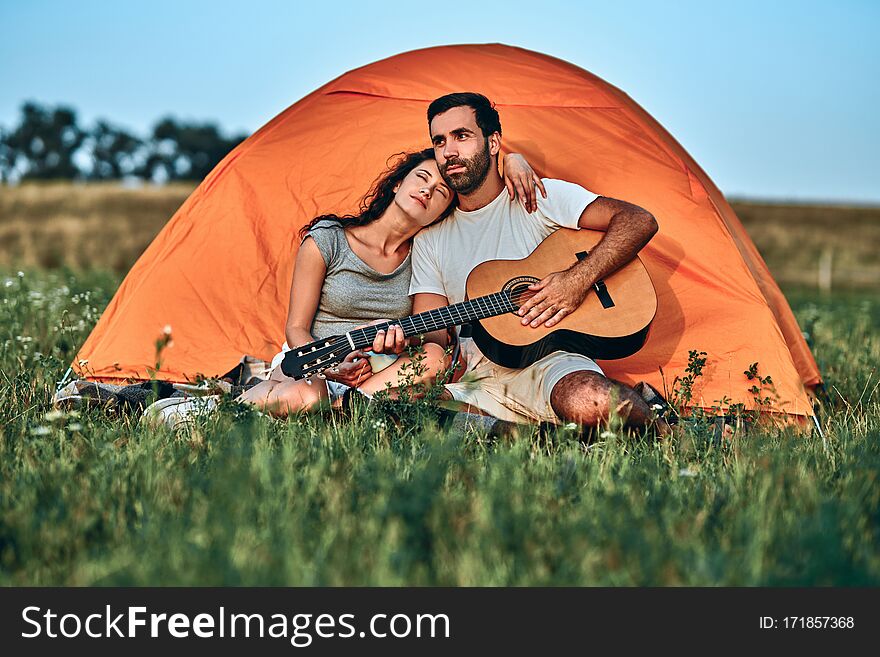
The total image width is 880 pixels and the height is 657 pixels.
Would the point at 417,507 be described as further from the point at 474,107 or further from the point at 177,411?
the point at 474,107

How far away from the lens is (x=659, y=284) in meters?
4.23

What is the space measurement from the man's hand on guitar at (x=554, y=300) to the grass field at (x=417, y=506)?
1.92 feet

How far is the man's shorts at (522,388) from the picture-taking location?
3.41 m

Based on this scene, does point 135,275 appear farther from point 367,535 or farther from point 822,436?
point 822,436

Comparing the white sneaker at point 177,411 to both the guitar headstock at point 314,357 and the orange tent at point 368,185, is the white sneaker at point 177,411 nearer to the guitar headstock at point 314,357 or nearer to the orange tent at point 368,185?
the guitar headstock at point 314,357

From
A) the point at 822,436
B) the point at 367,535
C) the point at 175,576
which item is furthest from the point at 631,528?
the point at 822,436

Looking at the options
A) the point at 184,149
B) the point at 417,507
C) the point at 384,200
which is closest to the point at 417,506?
the point at 417,507

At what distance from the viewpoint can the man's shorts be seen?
3412 millimetres

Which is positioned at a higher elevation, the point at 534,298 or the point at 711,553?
the point at 534,298

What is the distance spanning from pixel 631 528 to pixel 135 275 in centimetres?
316

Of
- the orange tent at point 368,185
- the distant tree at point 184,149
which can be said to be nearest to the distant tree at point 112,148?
the distant tree at point 184,149

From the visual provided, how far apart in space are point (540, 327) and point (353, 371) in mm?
756

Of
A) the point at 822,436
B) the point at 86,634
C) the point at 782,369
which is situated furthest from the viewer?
the point at 782,369

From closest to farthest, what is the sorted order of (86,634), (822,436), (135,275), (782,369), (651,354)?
1. (86,634)
2. (822,436)
3. (782,369)
4. (651,354)
5. (135,275)
